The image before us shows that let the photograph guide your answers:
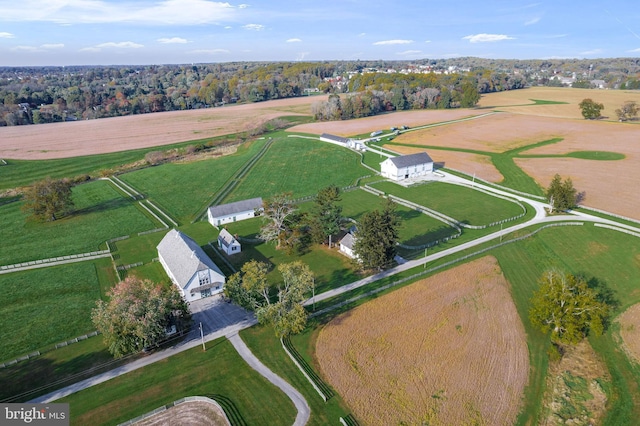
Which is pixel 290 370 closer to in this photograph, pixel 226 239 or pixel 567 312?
pixel 226 239

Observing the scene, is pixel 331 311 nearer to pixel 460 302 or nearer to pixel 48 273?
pixel 460 302

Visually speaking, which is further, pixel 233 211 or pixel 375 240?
pixel 233 211

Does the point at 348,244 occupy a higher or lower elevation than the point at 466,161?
lower

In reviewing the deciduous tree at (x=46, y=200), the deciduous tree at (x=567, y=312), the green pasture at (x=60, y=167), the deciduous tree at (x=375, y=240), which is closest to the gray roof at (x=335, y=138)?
the green pasture at (x=60, y=167)

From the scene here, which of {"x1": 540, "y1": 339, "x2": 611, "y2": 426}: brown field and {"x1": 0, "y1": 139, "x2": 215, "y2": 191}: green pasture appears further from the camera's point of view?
{"x1": 0, "y1": 139, "x2": 215, "y2": 191}: green pasture

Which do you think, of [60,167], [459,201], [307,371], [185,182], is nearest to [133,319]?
[307,371]

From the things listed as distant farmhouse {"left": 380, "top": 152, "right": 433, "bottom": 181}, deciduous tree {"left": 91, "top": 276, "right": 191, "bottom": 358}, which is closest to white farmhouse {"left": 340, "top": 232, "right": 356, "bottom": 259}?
deciduous tree {"left": 91, "top": 276, "right": 191, "bottom": 358}

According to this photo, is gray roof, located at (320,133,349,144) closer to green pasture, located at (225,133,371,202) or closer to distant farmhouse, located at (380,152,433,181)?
green pasture, located at (225,133,371,202)
